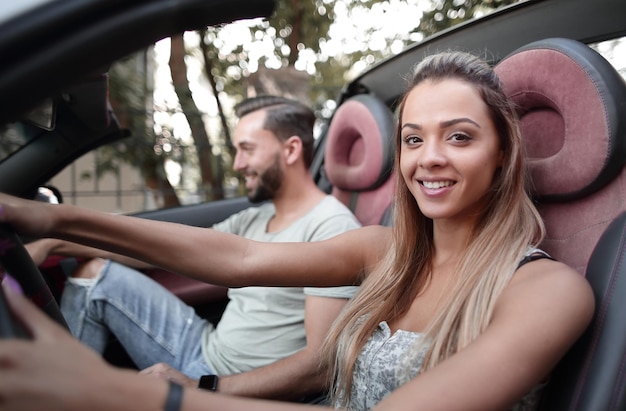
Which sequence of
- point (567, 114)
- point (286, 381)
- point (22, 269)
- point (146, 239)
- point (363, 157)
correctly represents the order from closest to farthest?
point (22, 269) → point (146, 239) → point (567, 114) → point (286, 381) → point (363, 157)

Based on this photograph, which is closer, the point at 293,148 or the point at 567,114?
the point at 567,114

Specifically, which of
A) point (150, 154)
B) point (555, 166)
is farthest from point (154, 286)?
point (150, 154)

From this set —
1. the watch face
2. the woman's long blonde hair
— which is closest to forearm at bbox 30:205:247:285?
the woman's long blonde hair

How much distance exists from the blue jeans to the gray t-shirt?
82 millimetres

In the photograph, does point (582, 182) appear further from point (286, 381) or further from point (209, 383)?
point (209, 383)

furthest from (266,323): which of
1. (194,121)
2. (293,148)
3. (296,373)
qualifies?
(194,121)

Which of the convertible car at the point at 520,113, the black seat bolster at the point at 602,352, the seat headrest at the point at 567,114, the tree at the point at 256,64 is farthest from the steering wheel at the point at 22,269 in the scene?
the tree at the point at 256,64

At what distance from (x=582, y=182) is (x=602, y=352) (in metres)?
0.39

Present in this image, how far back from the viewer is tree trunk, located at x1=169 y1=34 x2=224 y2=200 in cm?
498

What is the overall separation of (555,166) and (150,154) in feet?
13.6

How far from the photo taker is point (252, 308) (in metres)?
1.79

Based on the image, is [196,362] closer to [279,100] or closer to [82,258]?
[82,258]

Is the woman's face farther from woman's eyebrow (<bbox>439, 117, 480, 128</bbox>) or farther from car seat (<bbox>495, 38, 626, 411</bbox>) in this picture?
car seat (<bbox>495, 38, 626, 411</bbox>)

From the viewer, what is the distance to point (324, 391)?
157 cm
